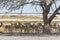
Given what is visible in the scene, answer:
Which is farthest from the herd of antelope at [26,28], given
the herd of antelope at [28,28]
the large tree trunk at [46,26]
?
the large tree trunk at [46,26]

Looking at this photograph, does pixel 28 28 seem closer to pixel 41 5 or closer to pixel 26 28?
pixel 26 28

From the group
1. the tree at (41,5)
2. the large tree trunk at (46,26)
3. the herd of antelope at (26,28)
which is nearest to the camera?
the tree at (41,5)

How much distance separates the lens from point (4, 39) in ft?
51.4

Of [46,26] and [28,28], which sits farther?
[28,28]

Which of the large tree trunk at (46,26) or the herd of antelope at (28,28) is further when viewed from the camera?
the herd of antelope at (28,28)

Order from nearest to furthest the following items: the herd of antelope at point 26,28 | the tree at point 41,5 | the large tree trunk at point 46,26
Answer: the tree at point 41,5 < the large tree trunk at point 46,26 < the herd of antelope at point 26,28

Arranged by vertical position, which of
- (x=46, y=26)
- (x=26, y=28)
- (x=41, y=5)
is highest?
(x=41, y=5)

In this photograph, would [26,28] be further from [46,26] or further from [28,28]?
[46,26]

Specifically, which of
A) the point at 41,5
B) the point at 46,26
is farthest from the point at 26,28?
the point at 41,5

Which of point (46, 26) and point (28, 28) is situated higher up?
point (46, 26)

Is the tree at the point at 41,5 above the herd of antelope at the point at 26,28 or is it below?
above

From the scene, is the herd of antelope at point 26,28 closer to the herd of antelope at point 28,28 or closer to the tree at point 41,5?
the herd of antelope at point 28,28

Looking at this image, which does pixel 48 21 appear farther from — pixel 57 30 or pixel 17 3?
pixel 17 3

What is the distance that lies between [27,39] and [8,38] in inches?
47.6
